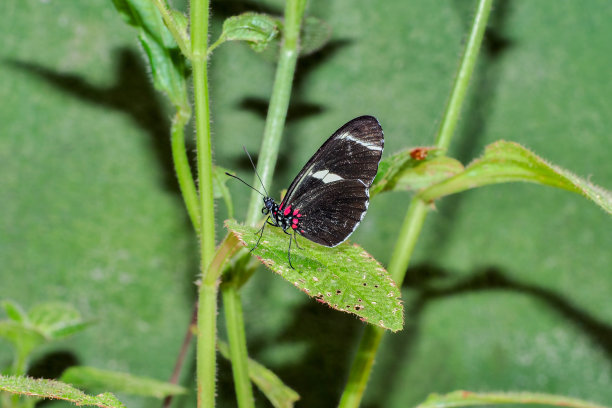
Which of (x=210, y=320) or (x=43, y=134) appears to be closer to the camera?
(x=210, y=320)

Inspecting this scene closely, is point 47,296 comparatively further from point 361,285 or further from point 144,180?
point 361,285

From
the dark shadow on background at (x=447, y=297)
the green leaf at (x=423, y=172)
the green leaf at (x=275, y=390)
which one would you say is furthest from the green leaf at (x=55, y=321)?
the dark shadow on background at (x=447, y=297)

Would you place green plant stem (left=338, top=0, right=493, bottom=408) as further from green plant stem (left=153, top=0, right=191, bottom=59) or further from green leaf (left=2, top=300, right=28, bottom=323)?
green leaf (left=2, top=300, right=28, bottom=323)

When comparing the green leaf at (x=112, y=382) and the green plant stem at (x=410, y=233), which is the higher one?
the green plant stem at (x=410, y=233)

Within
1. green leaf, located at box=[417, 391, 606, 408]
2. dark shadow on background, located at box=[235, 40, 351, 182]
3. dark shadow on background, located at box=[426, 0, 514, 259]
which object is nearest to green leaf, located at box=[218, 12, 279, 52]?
green leaf, located at box=[417, 391, 606, 408]

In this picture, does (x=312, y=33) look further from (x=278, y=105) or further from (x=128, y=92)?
(x=128, y=92)

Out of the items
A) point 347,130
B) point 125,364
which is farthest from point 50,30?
point 347,130

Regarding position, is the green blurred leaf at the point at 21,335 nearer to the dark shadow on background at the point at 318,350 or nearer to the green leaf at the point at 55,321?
the green leaf at the point at 55,321
